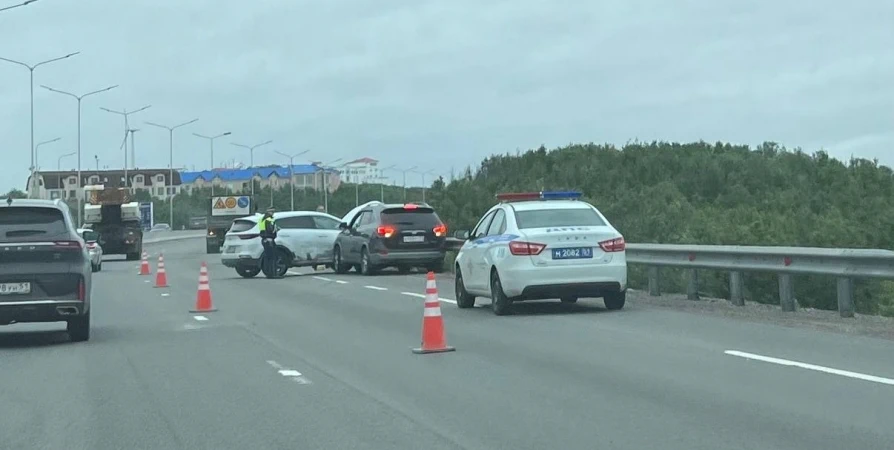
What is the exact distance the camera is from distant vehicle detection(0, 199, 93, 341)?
1595 cm

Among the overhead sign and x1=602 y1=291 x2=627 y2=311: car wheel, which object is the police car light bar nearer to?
x1=602 y1=291 x2=627 y2=311: car wheel

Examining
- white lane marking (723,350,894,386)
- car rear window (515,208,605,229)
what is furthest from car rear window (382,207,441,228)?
white lane marking (723,350,894,386)

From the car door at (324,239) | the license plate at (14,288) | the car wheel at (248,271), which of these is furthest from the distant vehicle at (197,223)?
the license plate at (14,288)

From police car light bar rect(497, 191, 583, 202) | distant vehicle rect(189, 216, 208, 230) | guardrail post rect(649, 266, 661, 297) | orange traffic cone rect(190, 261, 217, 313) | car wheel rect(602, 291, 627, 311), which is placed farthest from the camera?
distant vehicle rect(189, 216, 208, 230)

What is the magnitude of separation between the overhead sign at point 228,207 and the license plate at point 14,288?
54012 millimetres

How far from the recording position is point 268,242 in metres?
32.3

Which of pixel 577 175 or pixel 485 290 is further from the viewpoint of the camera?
pixel 577 175

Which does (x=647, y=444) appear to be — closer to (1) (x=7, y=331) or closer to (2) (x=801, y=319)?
(2) (x=801, y=319)

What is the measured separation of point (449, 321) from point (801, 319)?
182 inches

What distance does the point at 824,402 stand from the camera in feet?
33.2

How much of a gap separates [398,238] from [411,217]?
74 centimetres

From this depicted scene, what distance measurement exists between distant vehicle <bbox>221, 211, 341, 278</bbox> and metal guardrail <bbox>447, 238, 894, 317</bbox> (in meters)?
12.8

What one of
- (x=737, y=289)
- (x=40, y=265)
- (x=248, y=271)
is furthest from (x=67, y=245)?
(x=248, y=271)

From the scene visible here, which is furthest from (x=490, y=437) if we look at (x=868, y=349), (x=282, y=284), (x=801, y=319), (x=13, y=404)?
(x=282, y=284)
